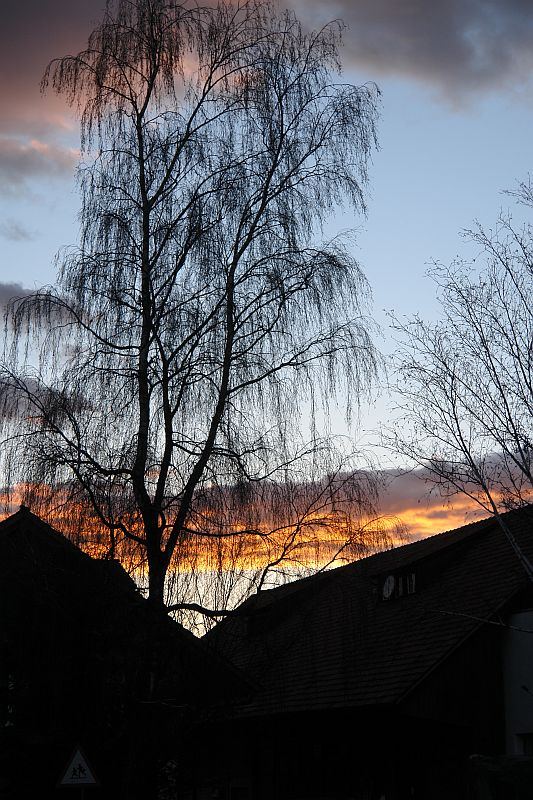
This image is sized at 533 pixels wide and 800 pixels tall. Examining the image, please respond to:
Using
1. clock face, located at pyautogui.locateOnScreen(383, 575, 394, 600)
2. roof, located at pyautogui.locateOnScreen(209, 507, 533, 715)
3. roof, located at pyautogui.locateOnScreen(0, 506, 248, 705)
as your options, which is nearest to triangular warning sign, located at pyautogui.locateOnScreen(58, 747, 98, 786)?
roof, located at pyautogui.locateOnScreen(0, 506, 248, 705)

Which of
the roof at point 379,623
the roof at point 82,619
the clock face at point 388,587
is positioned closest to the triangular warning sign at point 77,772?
the roof at point 82,619

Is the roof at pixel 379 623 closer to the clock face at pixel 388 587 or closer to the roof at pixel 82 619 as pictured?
the clock face at pixel 388 587

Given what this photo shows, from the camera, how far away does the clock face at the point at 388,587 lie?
22.3m

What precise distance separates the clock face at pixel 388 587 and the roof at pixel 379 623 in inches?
5.1

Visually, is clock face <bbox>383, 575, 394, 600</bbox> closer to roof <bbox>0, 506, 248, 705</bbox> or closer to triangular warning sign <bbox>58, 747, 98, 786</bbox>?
roof <bbox>0, 506, 248, 705</bbox>

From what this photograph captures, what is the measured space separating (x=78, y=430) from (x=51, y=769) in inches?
205

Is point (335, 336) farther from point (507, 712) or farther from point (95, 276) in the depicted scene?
point (507, 712)

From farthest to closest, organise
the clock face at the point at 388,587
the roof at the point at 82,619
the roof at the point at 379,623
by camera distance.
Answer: the clock face at the point at 388,587
the roof at the point at 379,623
the roof at the point at 82,619

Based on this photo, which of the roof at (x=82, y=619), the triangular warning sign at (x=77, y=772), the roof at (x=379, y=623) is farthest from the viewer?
the roof at (x=379, y=623)

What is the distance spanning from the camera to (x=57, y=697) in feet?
42.4

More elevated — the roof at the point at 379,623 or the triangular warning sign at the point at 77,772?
the roof at the point at 379,623

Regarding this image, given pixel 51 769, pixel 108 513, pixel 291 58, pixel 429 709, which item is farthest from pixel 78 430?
pixel 429 709

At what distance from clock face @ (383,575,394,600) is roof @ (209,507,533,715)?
0.13m

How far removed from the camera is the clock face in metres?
22.3
